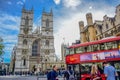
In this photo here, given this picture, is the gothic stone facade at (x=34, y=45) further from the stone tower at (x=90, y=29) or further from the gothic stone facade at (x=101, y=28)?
the stone tower at (x=90, y=29)

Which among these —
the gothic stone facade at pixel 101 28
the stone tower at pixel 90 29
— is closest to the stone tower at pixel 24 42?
the gothic stone facade at pixel 101 28

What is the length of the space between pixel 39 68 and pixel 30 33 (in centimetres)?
1504

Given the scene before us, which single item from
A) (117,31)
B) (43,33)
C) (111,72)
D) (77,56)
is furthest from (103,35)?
(43,33)

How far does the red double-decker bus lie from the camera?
14458 millimetres

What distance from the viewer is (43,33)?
64.8 meters

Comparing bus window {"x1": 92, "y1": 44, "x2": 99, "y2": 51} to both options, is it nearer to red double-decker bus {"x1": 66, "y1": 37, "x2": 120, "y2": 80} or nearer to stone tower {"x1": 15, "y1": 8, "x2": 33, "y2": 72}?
red double-decker bus {"x1": 66, "y1": 37, "x2": 120, "y2": 80}

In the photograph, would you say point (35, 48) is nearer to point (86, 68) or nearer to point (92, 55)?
point (86, 68)

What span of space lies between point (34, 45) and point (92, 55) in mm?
48921

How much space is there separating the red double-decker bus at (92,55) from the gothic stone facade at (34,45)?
40372 mm

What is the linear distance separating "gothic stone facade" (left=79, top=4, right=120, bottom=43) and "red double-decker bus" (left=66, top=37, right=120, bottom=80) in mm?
12386

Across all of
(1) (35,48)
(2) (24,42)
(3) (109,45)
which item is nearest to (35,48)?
(1) (35,48)

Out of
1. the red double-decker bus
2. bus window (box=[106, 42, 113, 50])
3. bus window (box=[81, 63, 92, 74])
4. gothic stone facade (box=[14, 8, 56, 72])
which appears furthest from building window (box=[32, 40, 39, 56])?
bus window (box=[106, 42, 113, 50])

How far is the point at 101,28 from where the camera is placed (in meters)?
34.5

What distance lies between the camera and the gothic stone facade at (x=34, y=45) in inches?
2296
